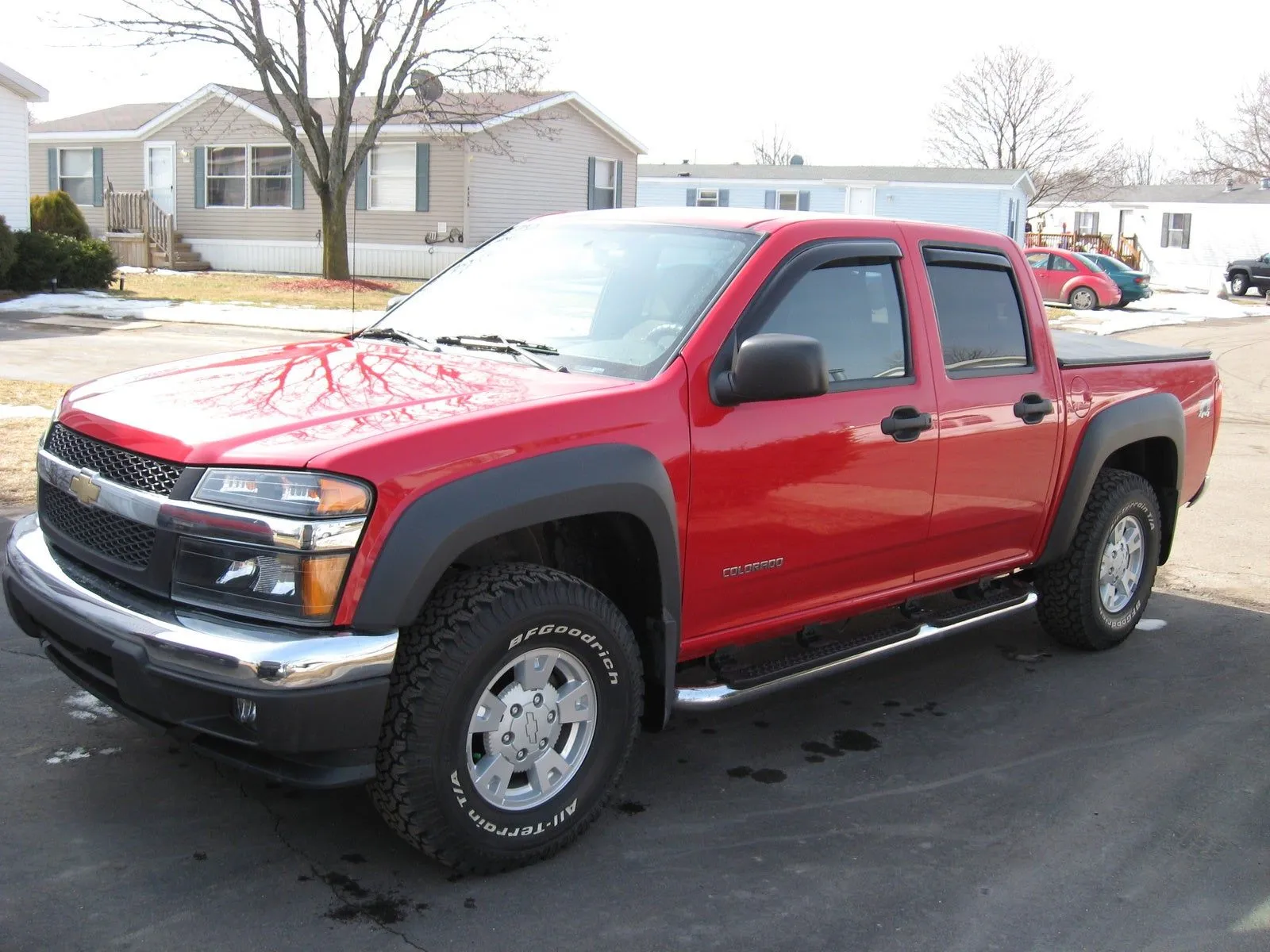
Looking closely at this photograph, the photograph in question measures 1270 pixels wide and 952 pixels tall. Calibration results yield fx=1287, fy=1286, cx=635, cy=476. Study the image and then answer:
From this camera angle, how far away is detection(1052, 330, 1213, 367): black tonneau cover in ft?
18.9

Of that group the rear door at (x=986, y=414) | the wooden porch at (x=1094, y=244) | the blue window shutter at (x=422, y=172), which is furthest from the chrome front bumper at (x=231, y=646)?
the wooden porch at (x=1094, y=244)

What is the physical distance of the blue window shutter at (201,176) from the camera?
34.5 m

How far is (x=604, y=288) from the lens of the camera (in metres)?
4.58

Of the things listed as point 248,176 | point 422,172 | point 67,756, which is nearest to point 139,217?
point 248,176

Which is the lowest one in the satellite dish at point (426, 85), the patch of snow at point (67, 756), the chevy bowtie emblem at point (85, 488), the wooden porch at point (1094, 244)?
the patch of snow at point (67, 756)

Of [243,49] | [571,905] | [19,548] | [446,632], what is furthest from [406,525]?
[243,49]

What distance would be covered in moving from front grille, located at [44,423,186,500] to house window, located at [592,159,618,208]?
33.4 metres

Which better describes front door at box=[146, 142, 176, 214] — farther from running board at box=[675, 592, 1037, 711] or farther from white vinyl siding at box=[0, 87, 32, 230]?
running board at box=[675, 592, 1037, 711]

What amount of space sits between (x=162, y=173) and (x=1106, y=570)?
113 ft

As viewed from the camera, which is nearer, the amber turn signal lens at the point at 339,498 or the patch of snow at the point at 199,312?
the amber turn signal lens at the point at 339,498

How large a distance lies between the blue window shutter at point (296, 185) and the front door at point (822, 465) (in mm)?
31110

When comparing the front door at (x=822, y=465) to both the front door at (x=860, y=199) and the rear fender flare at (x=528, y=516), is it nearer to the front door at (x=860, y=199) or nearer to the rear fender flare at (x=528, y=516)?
the rear fender flare at (x=528, y=516)

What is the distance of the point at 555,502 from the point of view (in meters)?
3.63

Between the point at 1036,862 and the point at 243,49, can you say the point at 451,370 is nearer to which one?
the point at 1036,862
